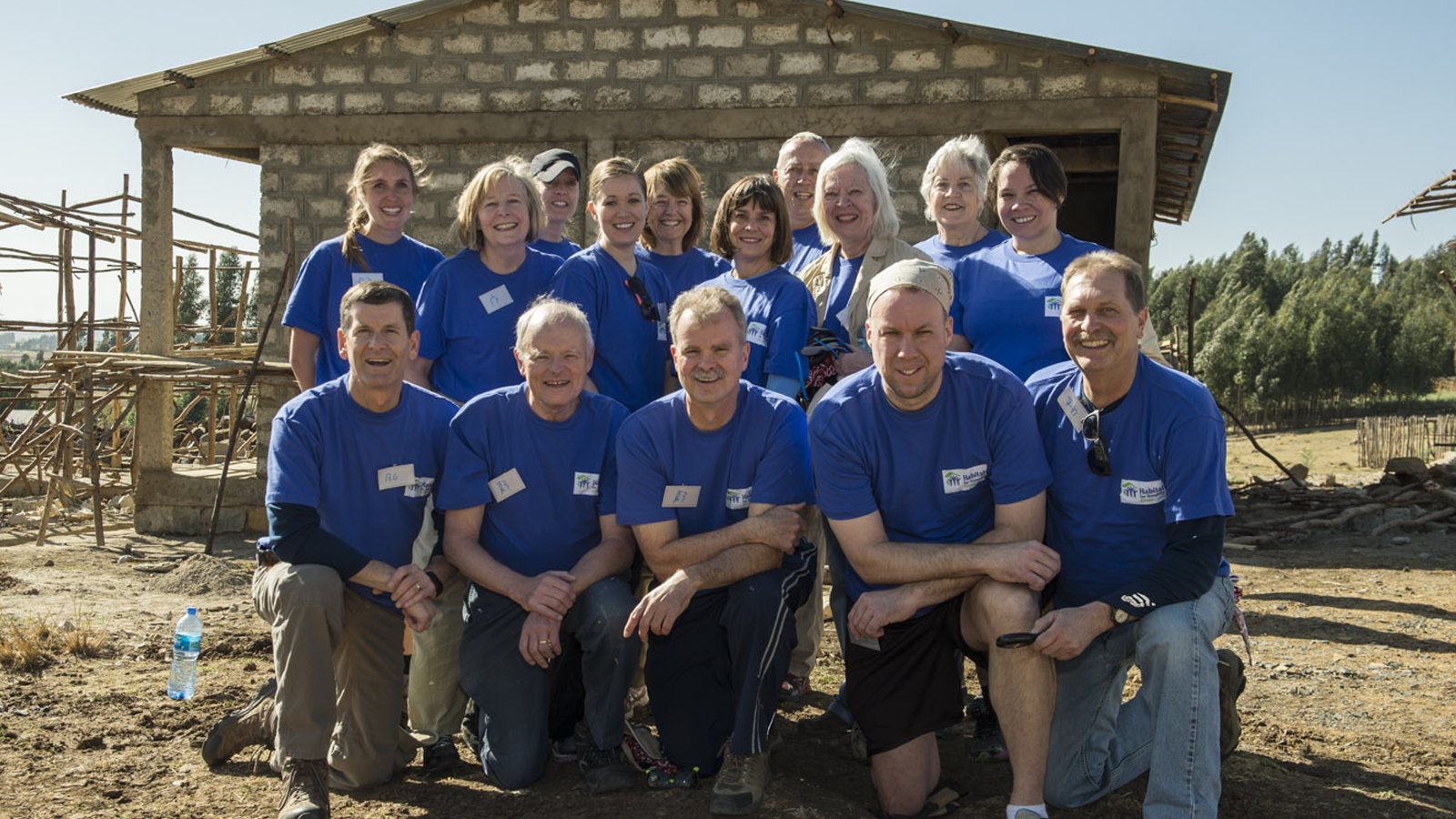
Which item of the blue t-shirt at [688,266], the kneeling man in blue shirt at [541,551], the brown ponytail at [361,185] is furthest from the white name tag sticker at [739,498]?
the brown ponytail at [361,185]

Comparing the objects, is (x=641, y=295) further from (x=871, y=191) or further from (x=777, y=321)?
(x=871, y=191)

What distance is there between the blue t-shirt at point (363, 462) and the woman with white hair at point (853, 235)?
1.71 m

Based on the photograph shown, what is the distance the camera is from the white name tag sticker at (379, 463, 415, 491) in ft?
12.7

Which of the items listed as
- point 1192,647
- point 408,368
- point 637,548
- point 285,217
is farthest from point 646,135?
point 1192,647

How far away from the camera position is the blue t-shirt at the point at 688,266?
492 cm

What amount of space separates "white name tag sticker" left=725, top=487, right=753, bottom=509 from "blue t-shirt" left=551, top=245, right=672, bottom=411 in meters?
0.95

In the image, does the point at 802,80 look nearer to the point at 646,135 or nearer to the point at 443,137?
the point at 646,135

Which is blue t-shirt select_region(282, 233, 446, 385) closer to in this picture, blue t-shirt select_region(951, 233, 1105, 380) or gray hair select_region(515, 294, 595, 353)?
gray hair select_region(515, 294, 595, 353)

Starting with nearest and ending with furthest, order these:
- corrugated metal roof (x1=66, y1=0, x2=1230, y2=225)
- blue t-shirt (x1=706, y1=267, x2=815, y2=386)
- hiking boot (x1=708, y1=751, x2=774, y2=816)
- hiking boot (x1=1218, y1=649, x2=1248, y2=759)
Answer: hiking boot (x1=708, y1=751, x2=774, y2=816) → hiking boot (x1=1218, y1=649, x2=1248, y2=759) → blue t-shirt (x1=706, y1=267, x2=815, y2=386) → corrugated metal roof (x1=66, y1=0, x2=1230, y2=225)

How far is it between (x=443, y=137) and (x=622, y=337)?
5.48 meters

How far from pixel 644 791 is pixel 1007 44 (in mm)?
6645

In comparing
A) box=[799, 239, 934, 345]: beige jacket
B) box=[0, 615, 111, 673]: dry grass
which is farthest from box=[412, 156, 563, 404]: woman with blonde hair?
box=[0, 615, 111, 673]: dry grass

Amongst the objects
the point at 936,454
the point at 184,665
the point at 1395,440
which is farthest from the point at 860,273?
the point at 1395,440

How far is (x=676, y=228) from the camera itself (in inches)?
194
